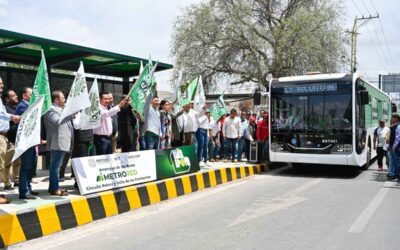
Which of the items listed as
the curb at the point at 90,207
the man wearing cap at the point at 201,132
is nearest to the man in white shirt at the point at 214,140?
the man wearing cap at the point at 201,132

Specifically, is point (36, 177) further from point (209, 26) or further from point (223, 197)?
point (209, 26)

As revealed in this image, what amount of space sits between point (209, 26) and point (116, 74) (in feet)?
51.7

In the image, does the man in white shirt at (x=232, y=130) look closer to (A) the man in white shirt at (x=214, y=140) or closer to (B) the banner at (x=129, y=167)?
(A) the man in white shirt at (x=214, y=140)

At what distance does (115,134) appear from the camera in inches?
362

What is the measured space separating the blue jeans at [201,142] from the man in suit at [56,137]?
5611 millimetres

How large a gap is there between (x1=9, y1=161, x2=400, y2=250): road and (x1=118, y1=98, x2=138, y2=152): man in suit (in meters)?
1.60

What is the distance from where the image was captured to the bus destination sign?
11.7 meters

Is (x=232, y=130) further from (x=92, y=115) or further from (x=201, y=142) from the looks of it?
(x=92, y=115)

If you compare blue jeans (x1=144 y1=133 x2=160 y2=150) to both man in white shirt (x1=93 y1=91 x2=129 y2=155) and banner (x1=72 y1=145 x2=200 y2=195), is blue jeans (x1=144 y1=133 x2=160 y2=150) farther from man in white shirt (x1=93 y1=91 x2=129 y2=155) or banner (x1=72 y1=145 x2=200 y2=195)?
man in white shirt (x1=93 y1=91 x2=129 y2=155)

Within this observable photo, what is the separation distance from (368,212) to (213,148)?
6911mm

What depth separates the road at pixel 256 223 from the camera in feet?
17.7

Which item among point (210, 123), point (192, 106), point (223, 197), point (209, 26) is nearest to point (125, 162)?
point (223, 197)

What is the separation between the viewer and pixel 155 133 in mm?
9430

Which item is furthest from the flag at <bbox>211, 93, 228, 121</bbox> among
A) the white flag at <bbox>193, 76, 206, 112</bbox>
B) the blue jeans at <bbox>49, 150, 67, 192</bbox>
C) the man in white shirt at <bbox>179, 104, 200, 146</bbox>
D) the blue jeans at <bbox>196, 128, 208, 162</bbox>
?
the blue jeans at <bbox>49, 150, 67, 192</bbox>
